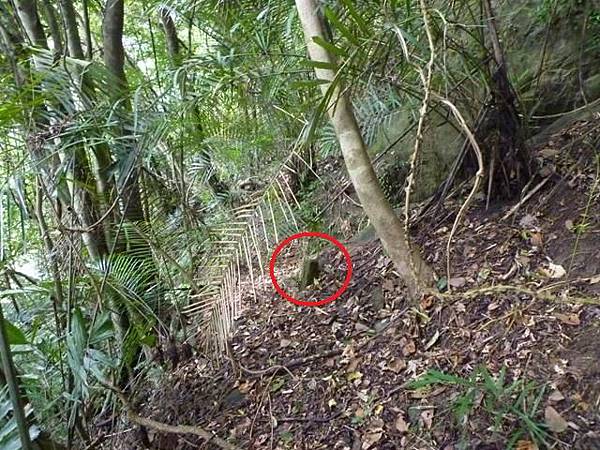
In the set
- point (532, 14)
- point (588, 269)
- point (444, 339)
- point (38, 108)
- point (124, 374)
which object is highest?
point (532, 14)

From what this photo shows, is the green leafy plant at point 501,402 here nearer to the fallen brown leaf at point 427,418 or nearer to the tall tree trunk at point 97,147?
the fallen brown leaf at point 427,418

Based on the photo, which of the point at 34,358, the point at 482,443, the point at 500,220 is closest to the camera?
the point at 482,443

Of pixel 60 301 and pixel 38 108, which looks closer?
pixel 38 108

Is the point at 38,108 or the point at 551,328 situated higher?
the point at 38,108

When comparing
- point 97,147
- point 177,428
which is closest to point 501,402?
point 177,428

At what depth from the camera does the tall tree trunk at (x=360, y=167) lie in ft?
5.80

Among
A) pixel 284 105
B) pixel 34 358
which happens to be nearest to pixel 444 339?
pixel 284 105

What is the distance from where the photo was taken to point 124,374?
2.68 m

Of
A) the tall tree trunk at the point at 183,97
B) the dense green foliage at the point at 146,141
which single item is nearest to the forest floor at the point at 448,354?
the dense green foliage at the point at 146,141

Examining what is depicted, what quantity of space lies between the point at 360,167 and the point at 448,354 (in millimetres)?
768

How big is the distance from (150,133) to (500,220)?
1.58m

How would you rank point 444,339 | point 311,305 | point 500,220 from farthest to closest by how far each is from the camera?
point 311,305 → point 500,220 → point 444,339

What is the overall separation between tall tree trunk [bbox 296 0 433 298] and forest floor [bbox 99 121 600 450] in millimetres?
152

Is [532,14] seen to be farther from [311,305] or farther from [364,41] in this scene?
[311,305]
